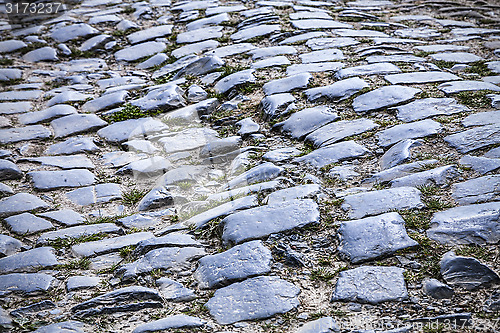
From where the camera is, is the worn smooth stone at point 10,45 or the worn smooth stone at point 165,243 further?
the worn smooth stone at point 10,45

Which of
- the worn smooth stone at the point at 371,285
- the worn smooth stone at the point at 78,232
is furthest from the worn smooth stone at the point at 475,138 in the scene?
the worn smooth stone at the point at 78,232

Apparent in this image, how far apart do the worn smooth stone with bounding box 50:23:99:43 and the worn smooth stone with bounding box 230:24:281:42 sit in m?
1.80

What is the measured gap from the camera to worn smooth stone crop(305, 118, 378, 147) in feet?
10.9

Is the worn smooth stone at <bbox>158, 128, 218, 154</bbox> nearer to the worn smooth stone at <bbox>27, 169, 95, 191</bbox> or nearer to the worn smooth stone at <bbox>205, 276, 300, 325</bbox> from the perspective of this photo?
the worn smooth stone at <bbox>27, 169, 95, 191</bbox>

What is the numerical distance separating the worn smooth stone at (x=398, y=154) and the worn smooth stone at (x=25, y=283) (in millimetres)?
1892

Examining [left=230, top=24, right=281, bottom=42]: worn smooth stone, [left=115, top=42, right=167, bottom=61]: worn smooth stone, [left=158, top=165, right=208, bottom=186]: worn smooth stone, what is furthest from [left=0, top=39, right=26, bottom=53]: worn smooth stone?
[left=158, top=165, right=208, bottom=186]: worn smooth stone

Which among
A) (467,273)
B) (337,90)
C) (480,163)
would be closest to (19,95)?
(337,90)

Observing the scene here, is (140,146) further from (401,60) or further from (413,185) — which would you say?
(401,60)

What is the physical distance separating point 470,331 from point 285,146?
1.85m

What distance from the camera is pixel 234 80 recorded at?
14.4 feet

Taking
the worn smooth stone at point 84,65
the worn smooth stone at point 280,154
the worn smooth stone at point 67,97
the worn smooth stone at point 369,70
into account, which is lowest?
the worn smooth stone at point 67,97

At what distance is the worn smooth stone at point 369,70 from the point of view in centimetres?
414

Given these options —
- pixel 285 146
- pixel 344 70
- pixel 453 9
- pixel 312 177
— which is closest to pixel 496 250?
pixel 312 177

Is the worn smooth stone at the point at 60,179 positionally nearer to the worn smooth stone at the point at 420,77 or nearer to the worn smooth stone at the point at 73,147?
the worn smooth stone at the point at 73,147
